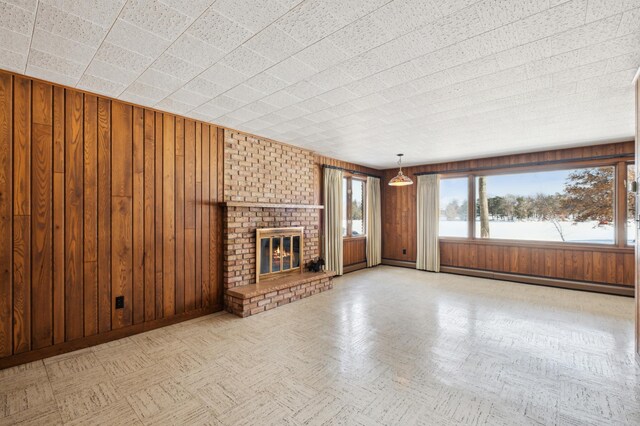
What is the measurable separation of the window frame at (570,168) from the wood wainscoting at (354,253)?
2112mm

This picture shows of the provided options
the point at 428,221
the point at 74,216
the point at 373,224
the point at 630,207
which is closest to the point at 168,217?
the point at 74,216

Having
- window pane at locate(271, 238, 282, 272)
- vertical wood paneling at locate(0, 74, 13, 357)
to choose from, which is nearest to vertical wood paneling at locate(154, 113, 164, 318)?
vertical wood paneling at locate(0, 74, 13, 357)

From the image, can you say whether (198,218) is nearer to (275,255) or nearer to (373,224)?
(275,255)

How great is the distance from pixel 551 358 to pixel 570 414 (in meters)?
0.93

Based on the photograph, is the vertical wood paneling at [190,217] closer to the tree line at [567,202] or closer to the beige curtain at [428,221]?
the beige curtain at [428,221]

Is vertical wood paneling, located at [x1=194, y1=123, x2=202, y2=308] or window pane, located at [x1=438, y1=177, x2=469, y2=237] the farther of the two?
window pane, located at [x1=438, y1=177, x2=469, y2=237]

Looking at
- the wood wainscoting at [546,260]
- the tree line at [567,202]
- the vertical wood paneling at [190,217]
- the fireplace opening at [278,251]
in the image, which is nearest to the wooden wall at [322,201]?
the fireplace opening at [278,251]

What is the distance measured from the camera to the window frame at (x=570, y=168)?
502 centimetres

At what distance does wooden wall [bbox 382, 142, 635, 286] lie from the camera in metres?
5.13

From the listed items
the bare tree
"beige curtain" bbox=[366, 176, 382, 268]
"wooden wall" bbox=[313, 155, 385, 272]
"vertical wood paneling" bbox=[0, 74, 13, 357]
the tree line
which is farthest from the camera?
"beige curtain" bbox=[366, 176, 382, 268]

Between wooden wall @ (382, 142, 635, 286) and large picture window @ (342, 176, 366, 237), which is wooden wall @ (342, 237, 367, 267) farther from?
wooden wall @ (382, 142, 635, 286)

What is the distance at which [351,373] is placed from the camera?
2.54m

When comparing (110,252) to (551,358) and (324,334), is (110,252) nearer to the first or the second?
(324,334)

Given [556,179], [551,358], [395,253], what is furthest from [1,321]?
[556,179]
